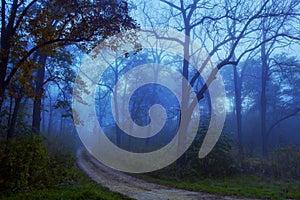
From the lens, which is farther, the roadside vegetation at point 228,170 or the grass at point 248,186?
the roadside vegetation at point 228,170

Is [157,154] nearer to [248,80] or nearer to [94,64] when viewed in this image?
[94,64]

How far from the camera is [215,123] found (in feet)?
56.7

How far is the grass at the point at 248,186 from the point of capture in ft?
30.6

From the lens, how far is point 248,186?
36.4 ft

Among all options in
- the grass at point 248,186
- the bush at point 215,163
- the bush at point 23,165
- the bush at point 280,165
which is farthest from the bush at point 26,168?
the bush at point 280,165

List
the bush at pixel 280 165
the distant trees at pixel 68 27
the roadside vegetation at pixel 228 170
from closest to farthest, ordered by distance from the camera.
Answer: the distant trees at pixel 68 27
the roadside vegetation at pixel 228 170
the bush at pixel 280 165

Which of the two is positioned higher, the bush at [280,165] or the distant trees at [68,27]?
the distant trees at [68,27]

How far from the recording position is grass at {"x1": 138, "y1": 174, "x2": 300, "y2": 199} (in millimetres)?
9326

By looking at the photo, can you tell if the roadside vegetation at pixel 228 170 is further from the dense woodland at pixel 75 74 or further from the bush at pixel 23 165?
the bush at pixel 23 165

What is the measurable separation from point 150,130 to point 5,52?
22.8m

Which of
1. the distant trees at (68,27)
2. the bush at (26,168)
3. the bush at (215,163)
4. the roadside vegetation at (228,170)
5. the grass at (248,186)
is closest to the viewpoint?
the distant trees at (68,27)

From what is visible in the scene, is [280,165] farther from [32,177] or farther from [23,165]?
[23,165]

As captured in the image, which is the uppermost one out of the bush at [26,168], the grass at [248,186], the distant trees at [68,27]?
the distant trees at [68,27]

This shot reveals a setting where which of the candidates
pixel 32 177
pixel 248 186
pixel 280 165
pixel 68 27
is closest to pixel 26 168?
pixel 32 177
